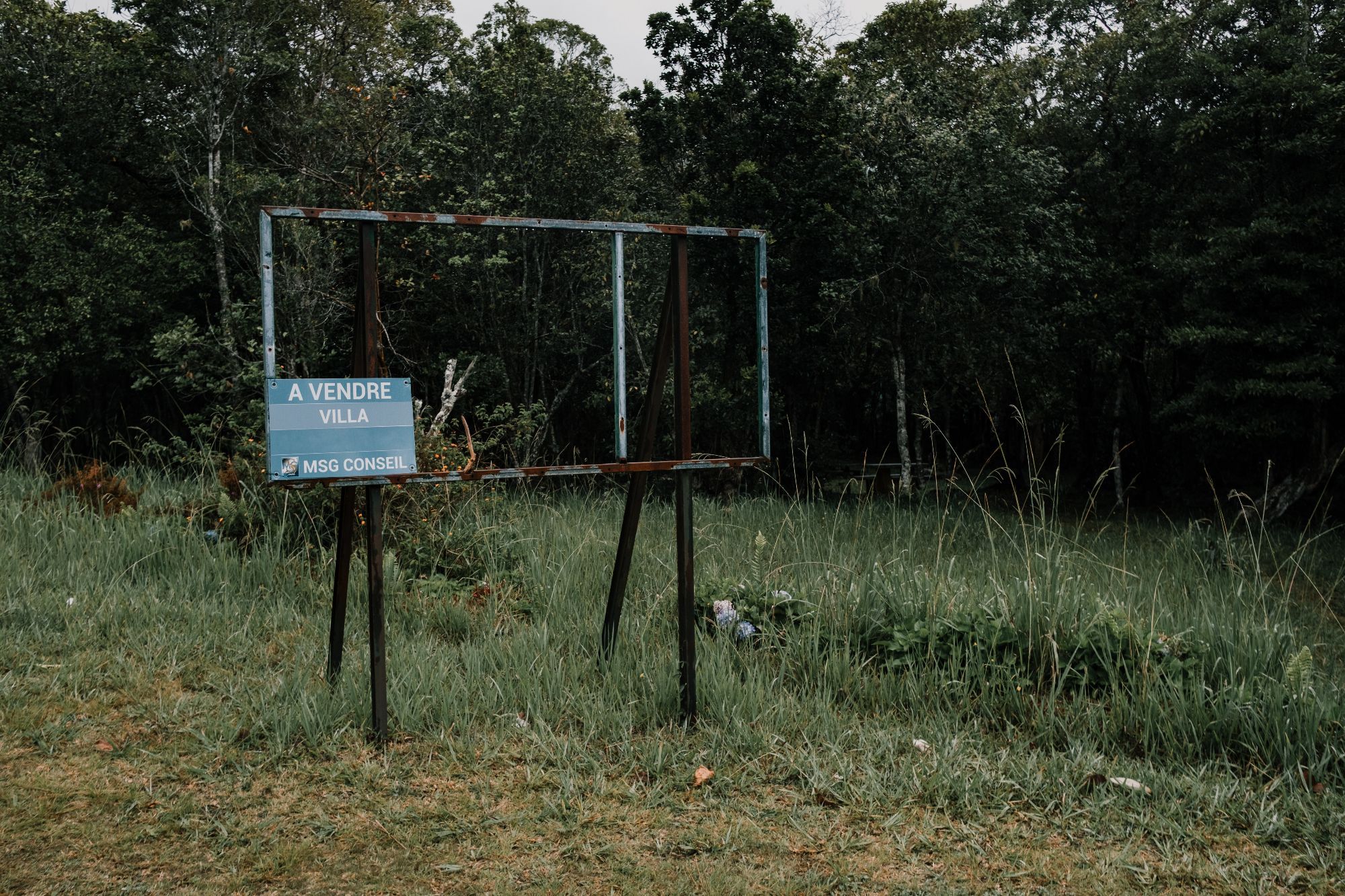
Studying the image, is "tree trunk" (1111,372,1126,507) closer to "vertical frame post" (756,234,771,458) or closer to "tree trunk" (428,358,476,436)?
"tree trunk" (428,358,476,436)

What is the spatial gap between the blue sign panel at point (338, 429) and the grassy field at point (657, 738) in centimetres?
100

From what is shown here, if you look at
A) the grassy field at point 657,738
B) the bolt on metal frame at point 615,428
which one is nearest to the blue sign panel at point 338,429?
the bolt on metal frame at point 615,428

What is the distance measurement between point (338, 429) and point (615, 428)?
0.99 m

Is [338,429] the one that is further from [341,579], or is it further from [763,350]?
[763,350]

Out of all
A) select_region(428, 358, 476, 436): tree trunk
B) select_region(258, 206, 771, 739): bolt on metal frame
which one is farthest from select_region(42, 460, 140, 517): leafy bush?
select_region(258, 206, 771, 739): bolt on metal frame

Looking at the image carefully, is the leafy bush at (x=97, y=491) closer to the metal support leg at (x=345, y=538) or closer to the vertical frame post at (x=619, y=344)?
the metal support leg at (x=345, y=538)

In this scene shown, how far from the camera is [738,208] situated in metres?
15.1

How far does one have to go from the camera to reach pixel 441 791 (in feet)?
11.3

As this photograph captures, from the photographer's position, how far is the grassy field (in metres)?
3.05

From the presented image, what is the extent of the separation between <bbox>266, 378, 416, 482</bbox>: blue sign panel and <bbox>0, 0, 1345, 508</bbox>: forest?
29.2 feet

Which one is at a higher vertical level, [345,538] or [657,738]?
[345,538]

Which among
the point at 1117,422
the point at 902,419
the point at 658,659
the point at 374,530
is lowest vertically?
the point at 658,659

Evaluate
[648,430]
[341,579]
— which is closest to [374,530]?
[341,579]

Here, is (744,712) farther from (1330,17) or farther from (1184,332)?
(1330,17)
